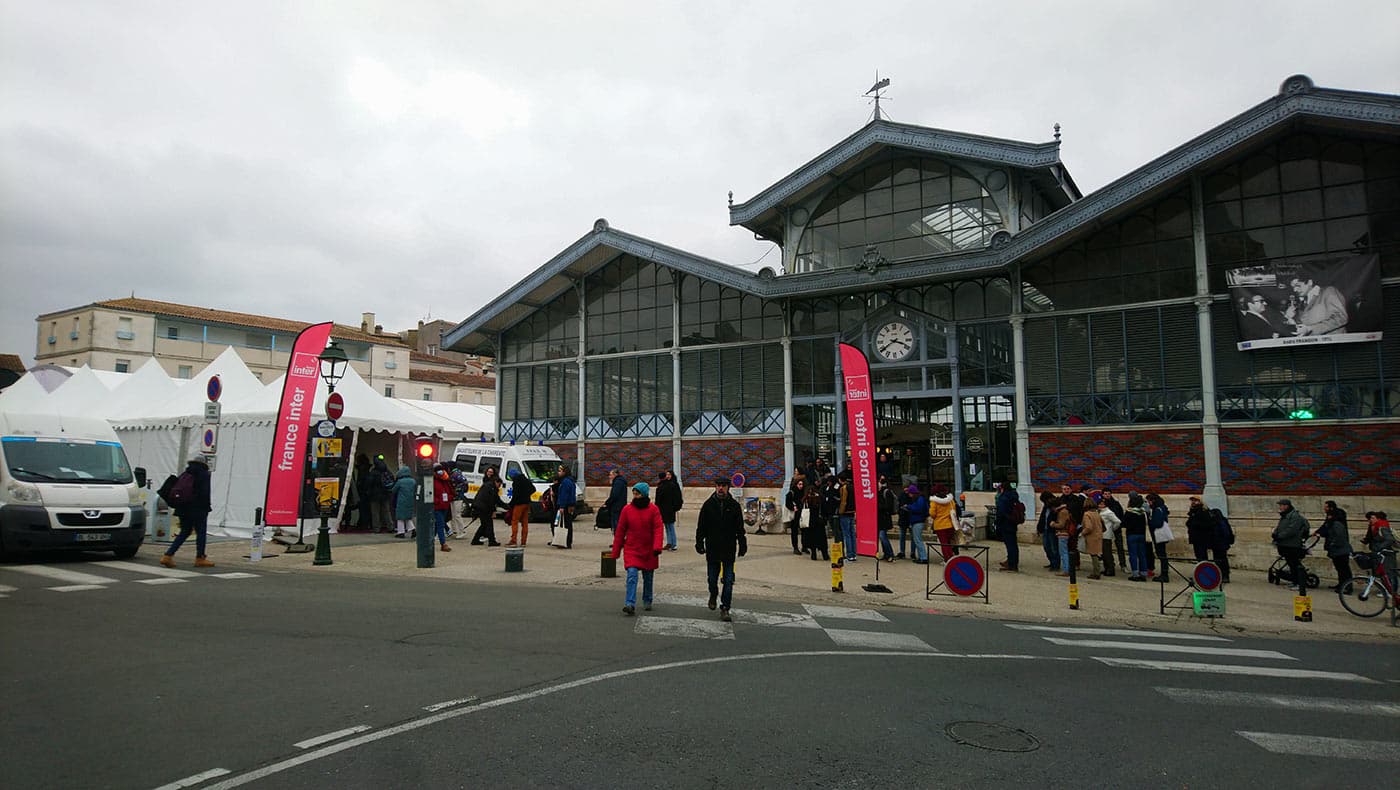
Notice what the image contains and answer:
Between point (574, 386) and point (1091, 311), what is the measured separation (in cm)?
1828

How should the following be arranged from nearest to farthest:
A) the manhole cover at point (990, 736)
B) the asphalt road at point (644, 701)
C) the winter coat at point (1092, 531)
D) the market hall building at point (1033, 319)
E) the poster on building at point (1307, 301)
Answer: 1. the asphalt road at point (644, 701)
2. the manhole cover at point (990, 736)
3. the winter coat at point (1092, 531)
4. the poster on building at point (1307, 301)
5. the market hall building at point (1033, 319)

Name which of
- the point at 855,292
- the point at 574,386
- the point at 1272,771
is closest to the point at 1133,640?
the point at 1272,771

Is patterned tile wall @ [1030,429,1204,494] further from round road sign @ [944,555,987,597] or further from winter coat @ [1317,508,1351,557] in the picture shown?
round road sign @ [944,555,987,597]

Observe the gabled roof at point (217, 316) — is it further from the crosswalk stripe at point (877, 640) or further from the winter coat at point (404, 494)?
the crosswalk stripe at point (877, 640)

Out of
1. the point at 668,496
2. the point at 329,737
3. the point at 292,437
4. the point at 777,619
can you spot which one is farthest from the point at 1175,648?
the point at 292,437

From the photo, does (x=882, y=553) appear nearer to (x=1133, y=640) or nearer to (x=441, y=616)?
(x=1133, y=640)

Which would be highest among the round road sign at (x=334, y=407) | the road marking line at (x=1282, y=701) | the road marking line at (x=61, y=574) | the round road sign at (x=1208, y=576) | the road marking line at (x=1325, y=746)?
the round road sign at (x=334, y=407)

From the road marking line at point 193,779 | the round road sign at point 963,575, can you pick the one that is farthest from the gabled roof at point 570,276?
the road marking line at point 193,779

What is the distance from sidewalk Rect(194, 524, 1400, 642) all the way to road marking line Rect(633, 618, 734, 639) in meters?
1.62

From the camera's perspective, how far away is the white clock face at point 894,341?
24047 mm

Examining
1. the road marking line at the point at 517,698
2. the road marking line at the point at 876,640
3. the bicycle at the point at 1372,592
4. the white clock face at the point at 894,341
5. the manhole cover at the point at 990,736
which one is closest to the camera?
the road marking line at the point at 517,698

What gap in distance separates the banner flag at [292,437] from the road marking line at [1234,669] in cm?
1524

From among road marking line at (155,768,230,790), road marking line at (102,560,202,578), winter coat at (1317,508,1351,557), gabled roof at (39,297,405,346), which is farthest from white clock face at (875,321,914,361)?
gabled roof at (39,297,405,346)

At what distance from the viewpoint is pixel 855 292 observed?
81.5 ft
